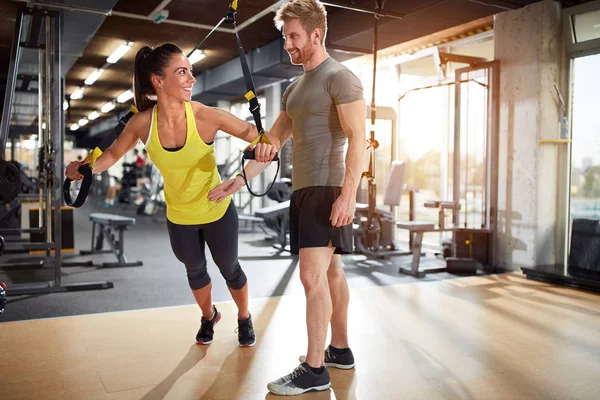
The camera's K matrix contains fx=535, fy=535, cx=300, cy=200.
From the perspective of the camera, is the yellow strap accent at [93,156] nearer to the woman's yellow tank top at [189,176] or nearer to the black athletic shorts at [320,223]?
the woman's yellow tank top at [189,176]

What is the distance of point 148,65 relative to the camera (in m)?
2.36

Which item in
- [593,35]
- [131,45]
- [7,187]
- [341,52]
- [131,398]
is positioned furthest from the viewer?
[131,45]

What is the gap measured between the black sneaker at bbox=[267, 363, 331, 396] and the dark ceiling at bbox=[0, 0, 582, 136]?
3.51 meters

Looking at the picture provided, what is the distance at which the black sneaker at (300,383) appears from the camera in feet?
7.18

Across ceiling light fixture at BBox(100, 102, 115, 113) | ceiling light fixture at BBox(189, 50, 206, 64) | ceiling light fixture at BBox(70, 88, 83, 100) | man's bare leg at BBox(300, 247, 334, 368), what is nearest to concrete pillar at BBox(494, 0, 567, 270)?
man's bare leg at BBox(300, 247, 334, 368)

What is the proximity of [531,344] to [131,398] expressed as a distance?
2098 mm

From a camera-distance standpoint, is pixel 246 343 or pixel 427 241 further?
pixel 427 241

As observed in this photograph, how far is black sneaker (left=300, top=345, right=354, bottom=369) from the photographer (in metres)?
2.50

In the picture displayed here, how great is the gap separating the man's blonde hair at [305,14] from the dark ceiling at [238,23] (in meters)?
2.87

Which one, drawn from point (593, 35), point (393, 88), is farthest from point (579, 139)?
point (393, 88)

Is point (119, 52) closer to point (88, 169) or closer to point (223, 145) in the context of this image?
point (223, 145)

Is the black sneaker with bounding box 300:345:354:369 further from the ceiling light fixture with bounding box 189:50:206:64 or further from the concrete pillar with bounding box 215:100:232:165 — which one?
the concrete pillar with bounding box 215:100:232:165

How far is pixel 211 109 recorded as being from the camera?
2.48m

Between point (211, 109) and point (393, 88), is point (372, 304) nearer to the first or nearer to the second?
point (211, 109)
